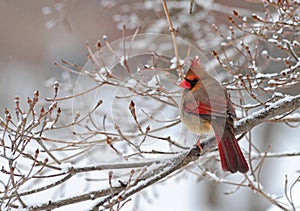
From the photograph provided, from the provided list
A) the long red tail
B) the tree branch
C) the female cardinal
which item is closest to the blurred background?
the tree branch

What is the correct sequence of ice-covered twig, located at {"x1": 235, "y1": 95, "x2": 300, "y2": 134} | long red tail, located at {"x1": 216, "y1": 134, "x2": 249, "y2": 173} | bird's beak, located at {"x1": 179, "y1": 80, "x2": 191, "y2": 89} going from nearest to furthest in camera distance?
long red tail, located at {"x1": 216, "y1": 134, "x2": 249, "y2": 173}, ice-covered twig, located at {"x1": 235, "y1": 95, "x2": 300, "y2": 134}, bird's beak, located at {"x1": 179, "y1": 80, "x2": 191, "y2": 89}

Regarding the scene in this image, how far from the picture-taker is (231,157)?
2.46m

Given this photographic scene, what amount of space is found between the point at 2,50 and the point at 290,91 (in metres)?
7.72

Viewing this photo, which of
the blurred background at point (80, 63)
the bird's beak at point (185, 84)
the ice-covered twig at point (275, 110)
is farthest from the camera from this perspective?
the blurred background at point (80, 63)

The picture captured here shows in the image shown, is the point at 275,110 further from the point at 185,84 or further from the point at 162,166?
the point at 162,166

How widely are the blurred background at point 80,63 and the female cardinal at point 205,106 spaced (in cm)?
429

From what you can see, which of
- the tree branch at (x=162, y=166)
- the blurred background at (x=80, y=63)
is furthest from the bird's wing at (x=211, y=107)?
the blurred background at (x=80, y=63)

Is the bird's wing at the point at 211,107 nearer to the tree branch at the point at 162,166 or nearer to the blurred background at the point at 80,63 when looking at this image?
the tree branch at the point at 162,166

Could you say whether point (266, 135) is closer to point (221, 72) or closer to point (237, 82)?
point (221, 72)

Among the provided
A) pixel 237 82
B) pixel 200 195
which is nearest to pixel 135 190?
pixel 237 82

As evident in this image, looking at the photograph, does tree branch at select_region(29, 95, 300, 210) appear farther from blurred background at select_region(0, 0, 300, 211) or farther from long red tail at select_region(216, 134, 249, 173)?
blurred background at select_region(0, 0, 300, 211)

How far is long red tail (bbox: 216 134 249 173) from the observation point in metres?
2.44

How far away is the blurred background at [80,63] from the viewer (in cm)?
827

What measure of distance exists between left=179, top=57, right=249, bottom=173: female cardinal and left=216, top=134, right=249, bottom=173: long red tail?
0.07ft
